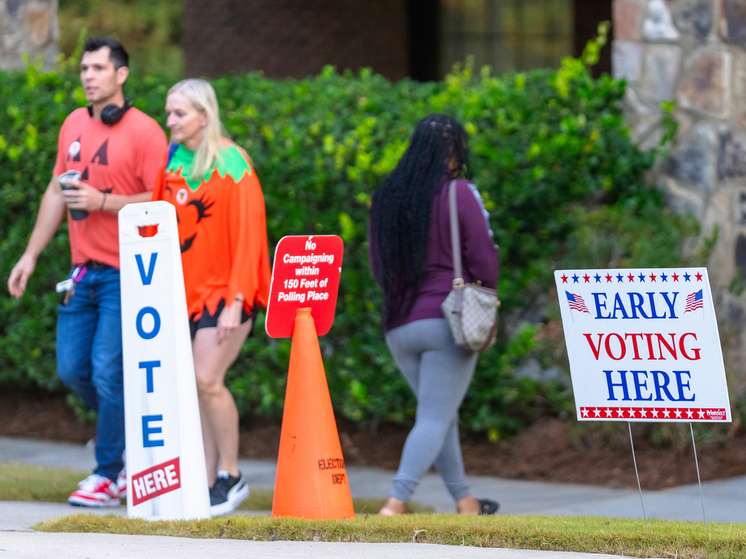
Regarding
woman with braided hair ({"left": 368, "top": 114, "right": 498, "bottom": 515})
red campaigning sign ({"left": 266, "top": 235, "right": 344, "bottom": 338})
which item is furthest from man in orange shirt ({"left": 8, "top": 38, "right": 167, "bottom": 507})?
woman with braided hair ({"left": 368, "top": 114, "right": 498, "bottom": 515})

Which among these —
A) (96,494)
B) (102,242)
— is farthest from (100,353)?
(96,494)

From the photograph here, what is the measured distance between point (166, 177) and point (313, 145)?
1.84 meters

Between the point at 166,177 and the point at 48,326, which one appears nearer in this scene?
the point at 166,177

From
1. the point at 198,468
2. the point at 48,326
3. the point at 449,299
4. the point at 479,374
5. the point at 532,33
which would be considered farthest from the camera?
the point at 532,33

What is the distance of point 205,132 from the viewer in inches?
195

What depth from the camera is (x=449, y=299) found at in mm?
4730

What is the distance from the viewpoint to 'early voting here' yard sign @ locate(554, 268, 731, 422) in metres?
3.93

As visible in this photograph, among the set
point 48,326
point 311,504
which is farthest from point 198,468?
point 48,326

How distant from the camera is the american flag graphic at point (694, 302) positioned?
391cm

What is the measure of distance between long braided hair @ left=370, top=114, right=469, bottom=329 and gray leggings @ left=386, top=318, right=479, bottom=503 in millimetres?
148

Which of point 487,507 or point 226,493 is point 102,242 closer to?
point 226,493

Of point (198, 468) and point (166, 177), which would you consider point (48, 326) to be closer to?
point (166, 177)

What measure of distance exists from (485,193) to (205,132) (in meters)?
2.07

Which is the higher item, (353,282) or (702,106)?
(702,106)
